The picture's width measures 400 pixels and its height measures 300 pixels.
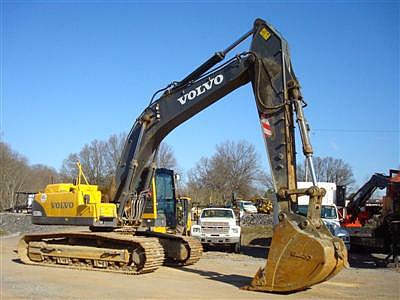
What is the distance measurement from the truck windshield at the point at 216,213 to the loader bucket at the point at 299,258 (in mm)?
10293

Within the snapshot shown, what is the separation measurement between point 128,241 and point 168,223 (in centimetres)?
478

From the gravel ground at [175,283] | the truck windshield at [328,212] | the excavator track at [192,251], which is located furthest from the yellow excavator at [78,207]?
the truck windshield at [328,212]

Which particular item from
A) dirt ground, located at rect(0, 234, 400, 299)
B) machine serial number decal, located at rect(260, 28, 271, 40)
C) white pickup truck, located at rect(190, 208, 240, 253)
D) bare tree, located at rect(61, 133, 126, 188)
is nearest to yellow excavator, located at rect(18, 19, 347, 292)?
machine serial number decal, located at rect(260, 28, 271, 40)

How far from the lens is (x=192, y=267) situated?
13109mm

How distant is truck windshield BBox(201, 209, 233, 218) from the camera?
1935 centimetres

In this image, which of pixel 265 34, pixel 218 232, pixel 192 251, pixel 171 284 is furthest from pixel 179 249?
pixel 265 34

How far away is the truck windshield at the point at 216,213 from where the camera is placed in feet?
63.5

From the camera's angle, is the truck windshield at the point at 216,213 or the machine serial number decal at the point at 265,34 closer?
the machine serial number decal at the point at 265,34

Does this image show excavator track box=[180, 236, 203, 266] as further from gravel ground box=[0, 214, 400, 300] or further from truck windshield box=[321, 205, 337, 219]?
truck windshield box=[321, 205, 337, 219]

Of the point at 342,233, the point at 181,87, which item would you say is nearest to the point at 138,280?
the point at 181,87

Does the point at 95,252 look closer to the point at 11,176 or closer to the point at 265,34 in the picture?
the point at 265,34

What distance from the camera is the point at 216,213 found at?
770 inches

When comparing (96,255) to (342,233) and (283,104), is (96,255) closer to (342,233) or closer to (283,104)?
(283,104)

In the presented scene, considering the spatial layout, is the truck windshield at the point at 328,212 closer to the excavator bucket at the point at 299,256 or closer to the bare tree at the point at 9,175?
the excavator bucket at the point at 299,256
